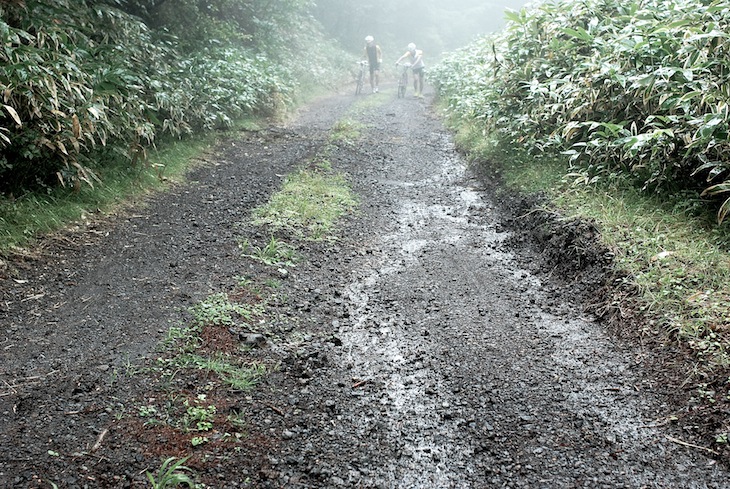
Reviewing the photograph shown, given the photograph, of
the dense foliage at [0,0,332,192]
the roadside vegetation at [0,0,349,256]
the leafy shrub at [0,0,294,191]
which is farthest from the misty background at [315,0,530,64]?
the leafy shrub at [0,0,294,191]

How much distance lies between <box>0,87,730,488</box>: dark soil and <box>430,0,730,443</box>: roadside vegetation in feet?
0.79

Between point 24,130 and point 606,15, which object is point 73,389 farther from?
point 606,15

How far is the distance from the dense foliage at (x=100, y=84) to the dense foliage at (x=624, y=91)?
15.6 ft

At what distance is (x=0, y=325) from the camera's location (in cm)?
317

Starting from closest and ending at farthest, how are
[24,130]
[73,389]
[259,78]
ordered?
[73,389] < [24,130] < [259,78]

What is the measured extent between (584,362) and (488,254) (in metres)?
1.86

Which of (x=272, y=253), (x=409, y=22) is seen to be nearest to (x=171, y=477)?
(x=272, y=253)

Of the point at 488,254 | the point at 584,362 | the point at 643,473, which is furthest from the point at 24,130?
the point at 643,473

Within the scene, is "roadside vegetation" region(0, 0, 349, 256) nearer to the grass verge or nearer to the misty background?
the grass verge

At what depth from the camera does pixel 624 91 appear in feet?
16.6

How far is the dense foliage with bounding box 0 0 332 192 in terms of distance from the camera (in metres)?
4.40

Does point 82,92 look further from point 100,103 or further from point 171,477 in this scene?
point 171,477

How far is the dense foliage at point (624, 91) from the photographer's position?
4.27 metres

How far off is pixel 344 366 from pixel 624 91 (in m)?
4.03
